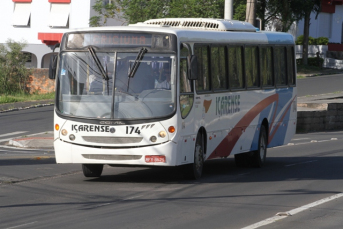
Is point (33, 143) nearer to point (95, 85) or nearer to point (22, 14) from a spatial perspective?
point (95, 85)

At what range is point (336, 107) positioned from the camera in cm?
2984

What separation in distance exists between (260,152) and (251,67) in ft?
6.34

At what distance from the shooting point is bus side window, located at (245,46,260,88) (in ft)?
50.3

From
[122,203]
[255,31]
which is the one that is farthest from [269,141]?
[122,203]

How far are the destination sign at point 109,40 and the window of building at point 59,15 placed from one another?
1467 inches

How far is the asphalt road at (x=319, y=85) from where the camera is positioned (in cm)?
4031

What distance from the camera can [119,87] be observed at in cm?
1218

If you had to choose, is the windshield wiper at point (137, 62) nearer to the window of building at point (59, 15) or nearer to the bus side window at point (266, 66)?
the bus side window at point (266, 66)

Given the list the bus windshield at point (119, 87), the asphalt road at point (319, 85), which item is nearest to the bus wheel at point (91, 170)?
the bus windshield at point (119, 87)

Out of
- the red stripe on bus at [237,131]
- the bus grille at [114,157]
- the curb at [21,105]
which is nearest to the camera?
the bus grille at [114,157]

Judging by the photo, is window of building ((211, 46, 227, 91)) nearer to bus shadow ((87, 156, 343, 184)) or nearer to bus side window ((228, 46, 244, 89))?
bus side window ((228, 46, 244, 89))

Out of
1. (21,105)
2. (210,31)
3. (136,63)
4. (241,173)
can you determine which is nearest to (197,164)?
(241,173)

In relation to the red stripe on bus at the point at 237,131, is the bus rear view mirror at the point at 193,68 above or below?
above

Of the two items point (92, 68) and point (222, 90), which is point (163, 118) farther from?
point (222, 90)
